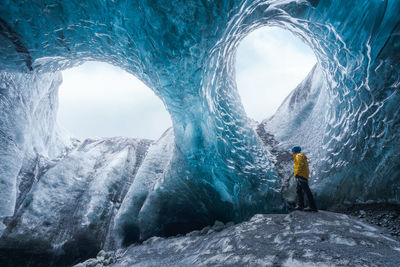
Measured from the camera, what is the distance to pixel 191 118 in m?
4.04

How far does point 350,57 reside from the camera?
131 inches

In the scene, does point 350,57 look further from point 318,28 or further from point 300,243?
point 300,243

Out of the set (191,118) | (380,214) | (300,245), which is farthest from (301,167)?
(191,118)

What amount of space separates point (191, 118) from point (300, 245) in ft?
9.07

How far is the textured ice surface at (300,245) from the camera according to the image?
1.62 meters

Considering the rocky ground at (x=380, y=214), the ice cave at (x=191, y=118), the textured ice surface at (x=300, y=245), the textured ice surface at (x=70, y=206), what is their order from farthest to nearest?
the textured ice surface at (x=70, y=206)
the ice cave at (x=191, y=118)
the rocky ground at (x=380, y=214)
the textured ice surface at (x=300, y=245)

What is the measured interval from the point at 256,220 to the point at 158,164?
3860mm

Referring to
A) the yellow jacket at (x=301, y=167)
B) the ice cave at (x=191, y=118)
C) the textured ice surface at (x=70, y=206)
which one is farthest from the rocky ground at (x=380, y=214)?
the textured ice surface at (x=70, y=206)

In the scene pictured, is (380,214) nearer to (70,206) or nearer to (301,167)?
(301,167)

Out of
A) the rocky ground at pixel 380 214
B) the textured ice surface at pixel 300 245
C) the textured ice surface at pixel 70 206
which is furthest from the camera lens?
the textured ice surface at pixel 70 206

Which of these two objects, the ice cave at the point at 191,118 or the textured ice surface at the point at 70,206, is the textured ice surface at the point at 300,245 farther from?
the textured ice surface at the point at 70,206

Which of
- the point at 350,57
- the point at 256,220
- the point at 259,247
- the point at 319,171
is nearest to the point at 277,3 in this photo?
the point at 350,57

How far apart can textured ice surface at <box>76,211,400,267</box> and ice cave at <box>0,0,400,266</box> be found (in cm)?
95

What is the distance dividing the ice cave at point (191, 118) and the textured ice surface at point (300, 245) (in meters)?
0.95
